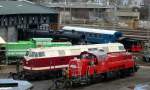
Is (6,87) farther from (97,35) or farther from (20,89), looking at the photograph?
(97,35)

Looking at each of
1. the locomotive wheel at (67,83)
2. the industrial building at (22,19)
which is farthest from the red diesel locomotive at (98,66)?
the industrial building at (22,19)

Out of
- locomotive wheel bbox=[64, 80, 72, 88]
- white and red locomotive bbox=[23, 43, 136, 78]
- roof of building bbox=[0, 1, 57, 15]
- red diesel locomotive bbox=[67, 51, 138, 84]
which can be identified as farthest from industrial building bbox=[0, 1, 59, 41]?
locomotive wheel bbox=[64, 80, 72, 88]

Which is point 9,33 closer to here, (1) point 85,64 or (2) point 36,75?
(2) point 36,75

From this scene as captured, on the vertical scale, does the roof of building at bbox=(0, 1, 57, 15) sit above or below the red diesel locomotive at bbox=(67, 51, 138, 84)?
above

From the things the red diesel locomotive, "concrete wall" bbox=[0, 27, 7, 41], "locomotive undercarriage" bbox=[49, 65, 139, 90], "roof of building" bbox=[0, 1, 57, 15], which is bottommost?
"locomotive undercarriage" bbox=[49, 65, 139, 90]

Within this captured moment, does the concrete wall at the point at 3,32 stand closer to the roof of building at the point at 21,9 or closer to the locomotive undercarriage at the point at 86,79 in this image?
the roof of building at the point at 21,9

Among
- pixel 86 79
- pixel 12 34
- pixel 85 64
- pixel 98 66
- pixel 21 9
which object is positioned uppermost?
pixel 21 9

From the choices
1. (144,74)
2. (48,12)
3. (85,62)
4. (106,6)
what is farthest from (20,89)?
(106,6)

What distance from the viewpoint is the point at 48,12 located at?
43.7 metres

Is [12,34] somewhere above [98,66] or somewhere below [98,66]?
above

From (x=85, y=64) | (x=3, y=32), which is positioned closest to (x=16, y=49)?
(x=3, y=32)

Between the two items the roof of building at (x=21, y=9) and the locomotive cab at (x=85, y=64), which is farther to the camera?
the roof of building at (x=21, y=9)

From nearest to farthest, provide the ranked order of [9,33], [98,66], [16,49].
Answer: [98,66], [16,49], [9,33]

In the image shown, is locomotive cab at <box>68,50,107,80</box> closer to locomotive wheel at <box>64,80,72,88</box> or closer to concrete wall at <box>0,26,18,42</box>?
locomotive wheel at <box>64,80,72,88</box>
